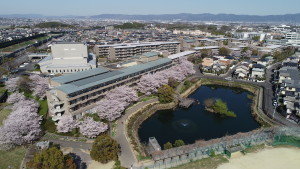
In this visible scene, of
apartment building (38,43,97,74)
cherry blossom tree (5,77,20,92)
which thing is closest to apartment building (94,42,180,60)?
apartment building (38,43,97,74)

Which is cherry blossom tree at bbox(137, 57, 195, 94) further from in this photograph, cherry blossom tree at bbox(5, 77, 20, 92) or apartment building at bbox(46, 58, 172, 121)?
cherry blossom tree at bbox(5, 77, 20, 92)

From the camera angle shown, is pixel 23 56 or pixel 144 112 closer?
pixel 144 112

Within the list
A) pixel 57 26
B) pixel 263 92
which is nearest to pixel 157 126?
pixel 263 92

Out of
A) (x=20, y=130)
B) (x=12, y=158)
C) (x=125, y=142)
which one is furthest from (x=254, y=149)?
(x=20, y=130)

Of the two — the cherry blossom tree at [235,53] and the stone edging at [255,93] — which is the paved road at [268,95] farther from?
Result: the cherry blossom tree at [235,53]

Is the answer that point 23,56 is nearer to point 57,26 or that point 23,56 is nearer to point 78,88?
point 78,88

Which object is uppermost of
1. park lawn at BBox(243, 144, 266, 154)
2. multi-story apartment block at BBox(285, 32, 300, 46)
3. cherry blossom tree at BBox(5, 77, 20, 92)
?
multi-story apartment block at BBox(285, 32, 300, 46)

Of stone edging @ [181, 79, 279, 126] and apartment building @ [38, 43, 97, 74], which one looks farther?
apartment building @ [38, 43, 97, 74]
